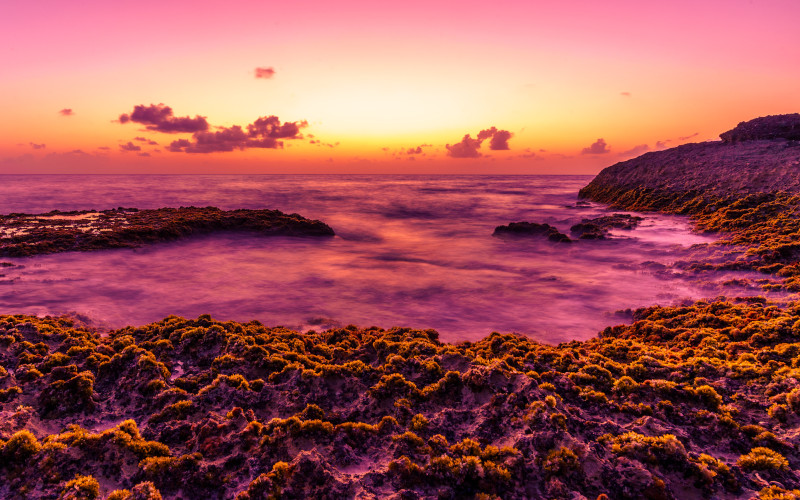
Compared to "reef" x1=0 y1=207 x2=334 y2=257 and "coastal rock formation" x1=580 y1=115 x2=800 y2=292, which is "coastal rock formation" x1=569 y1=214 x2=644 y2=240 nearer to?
"coastal rock formation" x1=580 y1=115 x2=800 y2=292

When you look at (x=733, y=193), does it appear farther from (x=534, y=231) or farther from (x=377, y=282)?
(x=377, y=282)

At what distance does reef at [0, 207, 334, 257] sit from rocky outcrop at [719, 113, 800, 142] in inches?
1764

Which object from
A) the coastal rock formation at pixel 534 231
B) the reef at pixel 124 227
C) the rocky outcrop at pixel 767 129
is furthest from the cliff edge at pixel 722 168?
the reef at pixel 124 227

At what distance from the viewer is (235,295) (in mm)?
14344

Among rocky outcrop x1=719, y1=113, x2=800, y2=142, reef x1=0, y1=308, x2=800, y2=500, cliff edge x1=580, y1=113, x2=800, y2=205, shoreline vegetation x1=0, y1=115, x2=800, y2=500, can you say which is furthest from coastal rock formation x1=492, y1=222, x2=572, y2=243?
rocky outcrop x1=719, y1=113, x2=800, y2=142

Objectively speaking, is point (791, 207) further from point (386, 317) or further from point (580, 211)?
point (386, 317)

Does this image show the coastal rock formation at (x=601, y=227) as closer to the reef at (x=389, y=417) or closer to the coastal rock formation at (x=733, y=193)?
the coastal rock formation at (x=733, y=193)

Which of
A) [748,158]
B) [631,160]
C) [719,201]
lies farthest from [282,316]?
[631,160]

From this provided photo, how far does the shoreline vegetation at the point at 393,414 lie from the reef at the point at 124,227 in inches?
502

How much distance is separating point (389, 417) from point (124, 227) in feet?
80.0

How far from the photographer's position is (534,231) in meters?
26.7

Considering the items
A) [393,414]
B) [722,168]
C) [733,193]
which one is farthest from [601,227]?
[393,414]

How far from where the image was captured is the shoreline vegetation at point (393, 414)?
4.34 meters

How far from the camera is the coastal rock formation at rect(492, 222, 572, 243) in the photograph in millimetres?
24797
